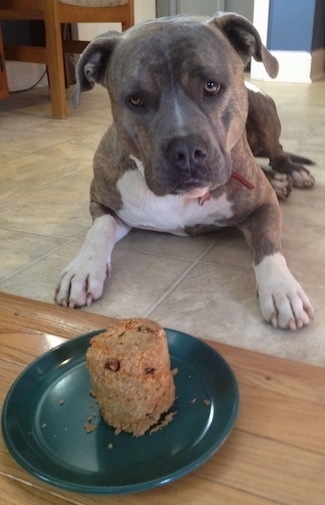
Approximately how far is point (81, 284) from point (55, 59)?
2600mm

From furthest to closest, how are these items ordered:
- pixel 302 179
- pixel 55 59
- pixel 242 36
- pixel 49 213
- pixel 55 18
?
pixel 55 59 → pixel 55 18 → pixel 302 179 → pixel 49 213 → pixel 242 36

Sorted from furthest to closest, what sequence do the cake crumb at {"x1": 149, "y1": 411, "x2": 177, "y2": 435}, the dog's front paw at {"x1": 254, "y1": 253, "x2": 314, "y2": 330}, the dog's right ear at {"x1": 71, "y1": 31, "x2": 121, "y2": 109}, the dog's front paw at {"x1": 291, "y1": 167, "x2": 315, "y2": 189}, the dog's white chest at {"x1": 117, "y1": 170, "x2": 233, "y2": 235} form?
1. the dog's front paw at {"x1": 291, "y1": 167, "x2": 315, "y2": 189}
2. the dog's white chest at {"x1": 117, "y1": 170, "x2": 233, "y2": 235}
3. the dog's right ear at {"x1": 71, "y1": 31, "x2": 121, "y2": 109}
4. the dog's front paw at {"x1": 254, "y1": 253, "x2": 314, "y2": 330}
5. the cake crumb at {"x1": 149, "y1": 411, "x2": 177, "y2": 435}

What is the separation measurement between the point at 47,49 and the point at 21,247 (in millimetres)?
2281

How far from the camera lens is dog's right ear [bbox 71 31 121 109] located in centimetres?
148

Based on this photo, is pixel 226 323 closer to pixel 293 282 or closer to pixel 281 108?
pixel 293 282

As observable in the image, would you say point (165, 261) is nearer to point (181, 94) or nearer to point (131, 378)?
point (181, 94)

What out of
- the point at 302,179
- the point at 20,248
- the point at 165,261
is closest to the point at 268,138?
the point at 302,179

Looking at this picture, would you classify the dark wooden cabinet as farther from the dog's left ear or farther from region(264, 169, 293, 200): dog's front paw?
the dog's left ear

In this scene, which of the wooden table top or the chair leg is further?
the chair leg

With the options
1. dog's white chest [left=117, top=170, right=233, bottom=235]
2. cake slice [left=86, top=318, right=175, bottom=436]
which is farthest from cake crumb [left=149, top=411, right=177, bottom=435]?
dog's white chest [left=117, top=170, right=233, bottom=235]

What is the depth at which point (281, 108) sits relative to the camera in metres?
3.90

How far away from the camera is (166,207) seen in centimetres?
160

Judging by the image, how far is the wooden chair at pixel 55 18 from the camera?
3.47 metres

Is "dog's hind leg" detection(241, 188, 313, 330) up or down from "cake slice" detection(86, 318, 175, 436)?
down
